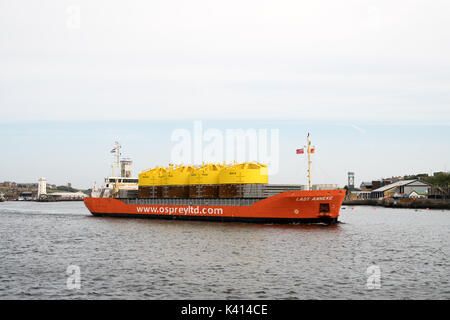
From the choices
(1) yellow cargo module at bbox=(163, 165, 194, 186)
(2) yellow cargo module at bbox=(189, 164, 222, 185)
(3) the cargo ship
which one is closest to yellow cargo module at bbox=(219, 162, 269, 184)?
(3) the cargo ship

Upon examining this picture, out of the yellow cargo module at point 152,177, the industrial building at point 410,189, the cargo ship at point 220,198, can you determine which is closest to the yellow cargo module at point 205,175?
the cargo ship at point 220,198

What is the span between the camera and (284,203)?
51.3m

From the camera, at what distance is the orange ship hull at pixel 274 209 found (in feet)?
164

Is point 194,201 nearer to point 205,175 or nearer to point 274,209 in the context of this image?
point 205,175

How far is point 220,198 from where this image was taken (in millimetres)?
59000

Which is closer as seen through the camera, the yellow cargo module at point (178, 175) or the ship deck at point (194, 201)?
the ship deck at point (194, 201)

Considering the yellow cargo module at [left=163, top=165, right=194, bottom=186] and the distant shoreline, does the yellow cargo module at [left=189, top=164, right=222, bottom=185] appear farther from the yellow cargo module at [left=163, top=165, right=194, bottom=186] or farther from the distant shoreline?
the distant shoreline

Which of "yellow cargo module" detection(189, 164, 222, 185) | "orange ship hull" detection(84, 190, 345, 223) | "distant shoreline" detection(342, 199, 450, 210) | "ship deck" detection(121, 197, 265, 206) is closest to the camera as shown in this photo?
"orange ship hull" detection(84, 190, 345, 223)

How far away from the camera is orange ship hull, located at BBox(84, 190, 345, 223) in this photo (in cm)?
4991

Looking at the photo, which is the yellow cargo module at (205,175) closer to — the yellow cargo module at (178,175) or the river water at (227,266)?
the yellow cargo module at (178,175)

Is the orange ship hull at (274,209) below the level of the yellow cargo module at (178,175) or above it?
below

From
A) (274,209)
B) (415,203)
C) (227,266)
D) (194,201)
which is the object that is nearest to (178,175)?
(194,201)

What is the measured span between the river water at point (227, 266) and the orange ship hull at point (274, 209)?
5.91 metres

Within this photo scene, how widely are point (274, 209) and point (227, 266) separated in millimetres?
25440
